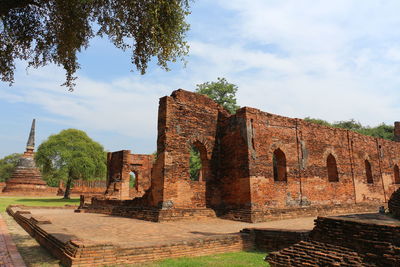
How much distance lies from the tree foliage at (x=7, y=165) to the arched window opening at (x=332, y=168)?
56015 millimetres

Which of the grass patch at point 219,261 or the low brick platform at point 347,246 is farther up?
the low brick platform at point 347,246

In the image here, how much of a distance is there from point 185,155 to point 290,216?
4775 mm

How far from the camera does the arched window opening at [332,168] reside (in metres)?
15.6

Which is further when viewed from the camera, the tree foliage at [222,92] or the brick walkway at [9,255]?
the tree foliage at [222,92]

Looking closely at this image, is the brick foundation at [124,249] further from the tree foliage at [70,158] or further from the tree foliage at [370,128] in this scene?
the tree foliage at [370,128]

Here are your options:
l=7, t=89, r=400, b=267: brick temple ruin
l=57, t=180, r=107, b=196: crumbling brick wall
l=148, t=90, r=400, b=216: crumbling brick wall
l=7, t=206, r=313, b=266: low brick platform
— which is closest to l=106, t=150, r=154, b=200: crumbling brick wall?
l=7, t=89, r=400, b=267: brick temple ruin

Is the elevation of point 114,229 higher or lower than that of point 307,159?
lower

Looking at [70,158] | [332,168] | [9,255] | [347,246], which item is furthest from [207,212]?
[70,158]

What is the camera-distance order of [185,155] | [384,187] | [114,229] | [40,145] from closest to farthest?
[114,229], [185,155], [384,187], [40,145]

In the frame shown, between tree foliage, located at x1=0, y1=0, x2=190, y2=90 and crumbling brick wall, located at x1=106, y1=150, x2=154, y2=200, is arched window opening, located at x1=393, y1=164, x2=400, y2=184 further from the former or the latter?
tree foliage, located at x1=0, y1=0, x2=190, y2=90

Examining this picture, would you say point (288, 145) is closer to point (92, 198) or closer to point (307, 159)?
point (307, 159)

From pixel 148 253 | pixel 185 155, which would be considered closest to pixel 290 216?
pixel 185 155

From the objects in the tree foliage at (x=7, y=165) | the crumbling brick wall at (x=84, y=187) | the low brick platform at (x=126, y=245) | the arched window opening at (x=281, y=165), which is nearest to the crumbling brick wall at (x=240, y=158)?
the arched window opening at (x=281, y=165)

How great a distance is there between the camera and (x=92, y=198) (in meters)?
16.2
